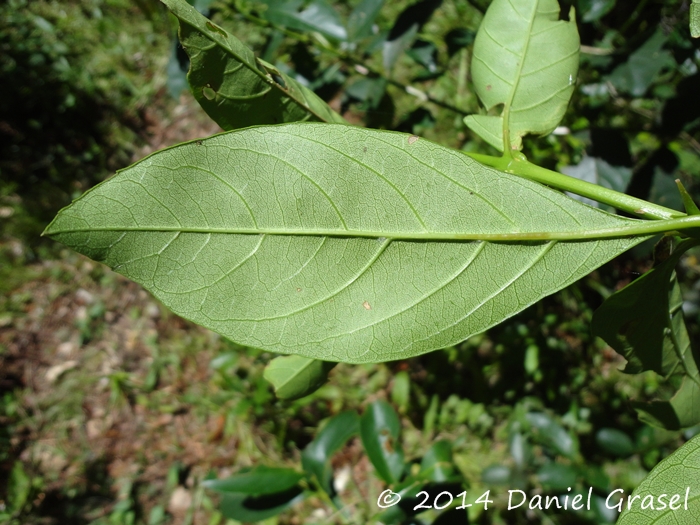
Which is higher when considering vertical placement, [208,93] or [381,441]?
[208,93]

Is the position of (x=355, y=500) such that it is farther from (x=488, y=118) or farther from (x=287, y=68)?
(x=488, y=118)

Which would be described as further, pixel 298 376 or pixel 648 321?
pixel 298 376

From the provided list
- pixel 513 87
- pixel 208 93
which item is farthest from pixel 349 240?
pixel 513 87

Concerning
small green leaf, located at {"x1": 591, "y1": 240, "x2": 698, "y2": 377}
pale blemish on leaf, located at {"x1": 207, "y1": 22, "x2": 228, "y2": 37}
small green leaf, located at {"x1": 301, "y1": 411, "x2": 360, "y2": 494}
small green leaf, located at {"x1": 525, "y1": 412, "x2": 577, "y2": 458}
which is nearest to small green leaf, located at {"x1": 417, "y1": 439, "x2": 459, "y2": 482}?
small green leaf, located at {"x1": 301, "y1": 411, "x2": 360, "y2": 494}

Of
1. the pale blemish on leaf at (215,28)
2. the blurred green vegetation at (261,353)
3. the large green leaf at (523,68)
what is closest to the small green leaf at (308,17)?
the blurred green vegetation at (261,353)

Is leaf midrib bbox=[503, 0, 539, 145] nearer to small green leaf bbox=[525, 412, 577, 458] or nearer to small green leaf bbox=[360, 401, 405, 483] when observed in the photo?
small green leaf bbox=[360, 401, 405, 483]

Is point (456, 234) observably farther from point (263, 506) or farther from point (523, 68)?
point (263, 506)
